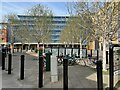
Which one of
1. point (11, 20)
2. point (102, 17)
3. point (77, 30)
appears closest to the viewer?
point (102, 17)

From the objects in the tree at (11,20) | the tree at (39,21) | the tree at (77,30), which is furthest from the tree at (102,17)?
the tree at (11,20)

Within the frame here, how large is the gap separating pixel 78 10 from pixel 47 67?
3.97 meters

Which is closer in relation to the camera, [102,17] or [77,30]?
[102,17]

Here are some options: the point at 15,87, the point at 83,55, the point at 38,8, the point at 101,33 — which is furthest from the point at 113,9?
the point at 38,8

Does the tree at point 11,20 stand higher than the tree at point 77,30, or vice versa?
the tree at point 11,20

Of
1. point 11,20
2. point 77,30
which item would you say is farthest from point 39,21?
point 11,20

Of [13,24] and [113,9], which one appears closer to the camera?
[113,9]

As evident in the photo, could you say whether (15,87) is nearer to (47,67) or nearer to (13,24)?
(47,67)

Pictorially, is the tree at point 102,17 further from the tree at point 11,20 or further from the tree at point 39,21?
the tree at point 11,20

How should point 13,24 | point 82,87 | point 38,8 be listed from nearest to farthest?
1. point 82,87
2. point 38,8
3. point 13,24

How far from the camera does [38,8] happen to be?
27.0 metres

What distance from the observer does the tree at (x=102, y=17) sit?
44.1ft

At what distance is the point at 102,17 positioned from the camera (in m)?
13.6

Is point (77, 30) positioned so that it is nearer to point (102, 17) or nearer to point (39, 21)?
point (39, 21)
